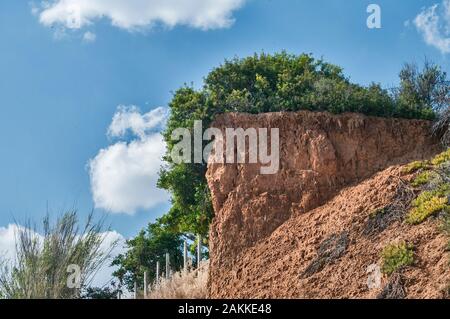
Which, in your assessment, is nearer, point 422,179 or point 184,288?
point 184,288

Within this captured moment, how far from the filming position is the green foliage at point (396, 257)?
663 inches

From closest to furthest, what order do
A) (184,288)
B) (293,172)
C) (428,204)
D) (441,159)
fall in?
(428,204), (184,288), (441,159), (293,172)

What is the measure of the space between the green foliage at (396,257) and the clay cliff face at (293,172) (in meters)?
3.06

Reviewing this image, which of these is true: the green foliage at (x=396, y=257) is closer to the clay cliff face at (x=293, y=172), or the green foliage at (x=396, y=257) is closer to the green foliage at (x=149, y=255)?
the clay cliff face at (x=293, y=172)

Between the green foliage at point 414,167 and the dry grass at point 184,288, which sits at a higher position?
the green foliage at point 414,167

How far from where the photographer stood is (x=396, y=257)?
17.1 m

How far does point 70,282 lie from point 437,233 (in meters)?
8.43

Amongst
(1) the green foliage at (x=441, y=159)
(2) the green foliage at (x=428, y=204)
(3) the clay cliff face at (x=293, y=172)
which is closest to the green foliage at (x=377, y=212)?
(2) the green foliage at (x=428, y=204)

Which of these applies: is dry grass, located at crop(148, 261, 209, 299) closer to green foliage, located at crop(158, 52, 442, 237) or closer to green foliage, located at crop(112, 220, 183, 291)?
green foliage, located at crop(158, 52, 442, 237)

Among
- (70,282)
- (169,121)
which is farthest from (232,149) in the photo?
(70,282)

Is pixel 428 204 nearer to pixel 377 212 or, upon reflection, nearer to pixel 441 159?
pixel 377 212

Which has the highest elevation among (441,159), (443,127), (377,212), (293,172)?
(443,127)

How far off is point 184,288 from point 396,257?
546 cm

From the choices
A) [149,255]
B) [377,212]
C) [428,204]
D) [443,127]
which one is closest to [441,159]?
[443,127]
